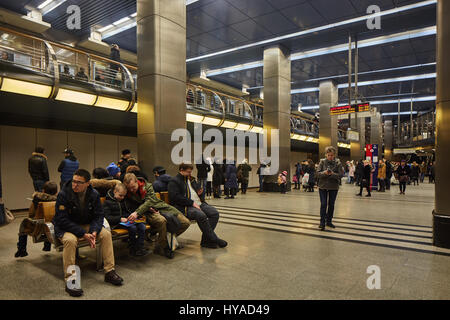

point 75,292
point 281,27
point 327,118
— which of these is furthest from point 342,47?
point 75,292

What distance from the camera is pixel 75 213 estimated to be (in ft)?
12.1

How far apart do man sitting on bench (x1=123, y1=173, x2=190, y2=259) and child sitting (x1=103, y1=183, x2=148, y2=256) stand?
175 millimetres

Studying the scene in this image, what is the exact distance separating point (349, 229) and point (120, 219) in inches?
191

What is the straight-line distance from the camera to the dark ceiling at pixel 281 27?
1196 cm

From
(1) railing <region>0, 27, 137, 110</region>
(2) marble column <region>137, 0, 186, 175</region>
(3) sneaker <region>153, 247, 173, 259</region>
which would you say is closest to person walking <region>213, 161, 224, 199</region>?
(2) marble column <region>137, 0, 186, 175</region>

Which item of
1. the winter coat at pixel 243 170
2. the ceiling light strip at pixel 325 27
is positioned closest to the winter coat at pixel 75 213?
the winter coat at pixel 243 170

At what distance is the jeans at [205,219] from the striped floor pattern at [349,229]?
71.3 inches

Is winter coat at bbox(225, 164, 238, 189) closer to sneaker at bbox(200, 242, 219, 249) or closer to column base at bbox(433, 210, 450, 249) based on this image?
sneaker at bbox(200, 242, 219, 249)

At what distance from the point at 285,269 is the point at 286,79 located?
1338 cm

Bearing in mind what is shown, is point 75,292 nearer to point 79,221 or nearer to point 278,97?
point 79,221

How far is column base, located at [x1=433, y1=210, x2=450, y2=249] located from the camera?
4.95m

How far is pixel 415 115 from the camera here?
3850 cm
